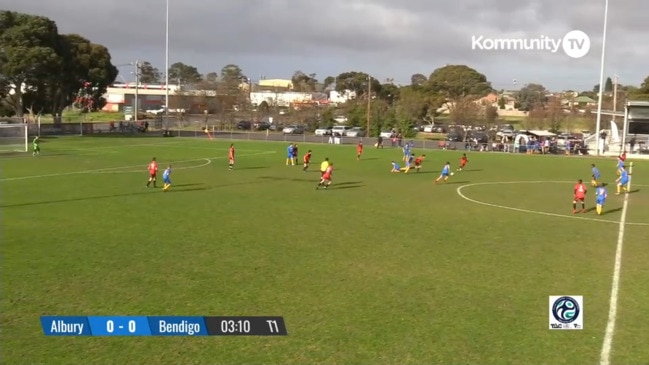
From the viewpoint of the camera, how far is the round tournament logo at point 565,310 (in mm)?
9648

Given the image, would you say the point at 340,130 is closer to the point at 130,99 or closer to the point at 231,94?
the point at 231,94

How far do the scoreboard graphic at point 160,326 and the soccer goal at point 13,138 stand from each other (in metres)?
44.3

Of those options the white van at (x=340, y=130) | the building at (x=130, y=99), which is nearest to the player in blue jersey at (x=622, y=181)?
the white van at (x=340, y=130)

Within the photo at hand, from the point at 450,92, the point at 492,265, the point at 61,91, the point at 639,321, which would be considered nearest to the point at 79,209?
the point at 492,265

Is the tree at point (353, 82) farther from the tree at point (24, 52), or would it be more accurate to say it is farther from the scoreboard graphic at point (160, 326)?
the scoreboard graphic at point (160, 326)

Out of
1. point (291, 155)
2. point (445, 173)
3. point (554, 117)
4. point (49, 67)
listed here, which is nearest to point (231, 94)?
point (49, 67)

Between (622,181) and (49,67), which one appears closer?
(622,181)

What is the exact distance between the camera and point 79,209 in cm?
2069

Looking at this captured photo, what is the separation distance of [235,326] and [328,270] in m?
3.95

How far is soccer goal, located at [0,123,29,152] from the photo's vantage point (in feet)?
163

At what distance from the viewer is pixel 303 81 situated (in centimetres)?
15588

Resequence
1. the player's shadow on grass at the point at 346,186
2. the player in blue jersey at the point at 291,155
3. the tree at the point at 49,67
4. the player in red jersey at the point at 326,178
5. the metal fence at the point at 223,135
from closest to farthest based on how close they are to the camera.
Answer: the player in red jersey at the point at 326,178 < the player's shadow on grass at the point at 346,186 < the player in blue jersey at the point at 291,155 < the metal fence at the point at 223,135 < the tree at the point at 49,67

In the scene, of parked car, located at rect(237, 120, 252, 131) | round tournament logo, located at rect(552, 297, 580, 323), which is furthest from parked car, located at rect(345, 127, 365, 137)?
round tournament logo, located at rect(552, 297, 580, 323)

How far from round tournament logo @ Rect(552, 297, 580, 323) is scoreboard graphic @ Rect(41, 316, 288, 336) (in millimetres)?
4500
